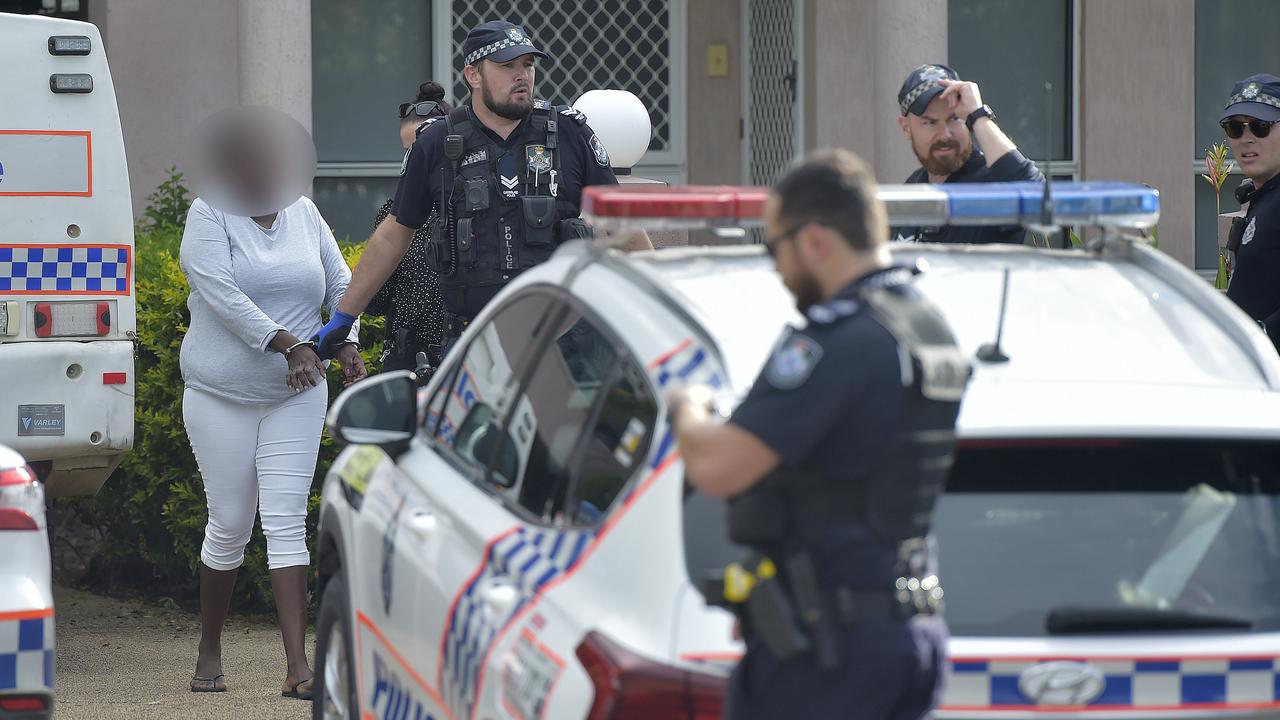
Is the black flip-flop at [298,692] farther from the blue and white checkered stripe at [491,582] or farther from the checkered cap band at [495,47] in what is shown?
the blue and white checkered stripe at [491,582]

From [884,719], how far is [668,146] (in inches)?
368

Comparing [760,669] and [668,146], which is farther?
[668,146]

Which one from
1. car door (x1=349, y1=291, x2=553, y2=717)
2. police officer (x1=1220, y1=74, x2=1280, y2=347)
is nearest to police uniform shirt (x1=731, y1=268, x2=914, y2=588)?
car door (x1=349, y1=291, x2=553, y2=717)

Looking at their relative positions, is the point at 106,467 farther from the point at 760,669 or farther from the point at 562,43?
the point at 562,43

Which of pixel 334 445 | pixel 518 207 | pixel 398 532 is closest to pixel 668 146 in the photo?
pixel 334 445

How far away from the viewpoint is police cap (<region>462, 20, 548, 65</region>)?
5.84 meters

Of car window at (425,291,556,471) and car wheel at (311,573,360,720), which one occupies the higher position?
car window at (425,291,556,471)

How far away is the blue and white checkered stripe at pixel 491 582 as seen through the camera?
117 inches

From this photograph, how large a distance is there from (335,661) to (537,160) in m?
2.00

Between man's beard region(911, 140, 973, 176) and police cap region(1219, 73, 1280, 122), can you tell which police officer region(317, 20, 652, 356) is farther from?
police cap region(1219, 73, 1280, 122)

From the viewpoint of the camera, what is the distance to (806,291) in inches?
104

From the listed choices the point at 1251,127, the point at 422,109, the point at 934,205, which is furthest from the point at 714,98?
the point at 934,205

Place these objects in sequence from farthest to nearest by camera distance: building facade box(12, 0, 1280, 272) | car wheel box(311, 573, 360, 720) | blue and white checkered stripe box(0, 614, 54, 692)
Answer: building facade box(12, 0, 1280, 272) < car wheel box(311, 573, 360, 720) < blue and white checkered stripe box(0, 614, 54, 692)

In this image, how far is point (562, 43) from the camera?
37.1 feet
